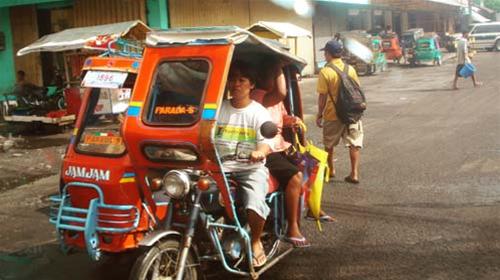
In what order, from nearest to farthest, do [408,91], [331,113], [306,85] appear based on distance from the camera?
[331,113], [408,91], [306,85]

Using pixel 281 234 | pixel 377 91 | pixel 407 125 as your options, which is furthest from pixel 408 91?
pixel 281 234

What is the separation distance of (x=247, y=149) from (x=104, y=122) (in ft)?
4.20

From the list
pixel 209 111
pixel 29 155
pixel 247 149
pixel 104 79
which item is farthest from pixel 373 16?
pixel 209 111

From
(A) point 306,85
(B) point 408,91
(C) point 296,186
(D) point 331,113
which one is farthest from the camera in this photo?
(A) point 306,85

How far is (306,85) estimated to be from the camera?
21000 mm

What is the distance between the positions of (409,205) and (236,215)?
2.80 metres

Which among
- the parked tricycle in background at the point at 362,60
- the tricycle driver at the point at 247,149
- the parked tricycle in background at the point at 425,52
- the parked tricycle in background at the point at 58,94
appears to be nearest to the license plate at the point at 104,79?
the tricycle driver at the point at 247,149

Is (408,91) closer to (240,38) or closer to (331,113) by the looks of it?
(331,113)

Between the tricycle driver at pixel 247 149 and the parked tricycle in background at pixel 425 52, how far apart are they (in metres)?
24.1

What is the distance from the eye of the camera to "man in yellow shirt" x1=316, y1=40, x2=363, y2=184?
6.77 meters

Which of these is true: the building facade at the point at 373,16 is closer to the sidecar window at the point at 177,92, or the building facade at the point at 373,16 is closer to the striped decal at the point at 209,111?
the sidecar window at the point at 177,92

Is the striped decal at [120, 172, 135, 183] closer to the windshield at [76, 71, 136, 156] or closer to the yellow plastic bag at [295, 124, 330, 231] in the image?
the windshield at [76, 71, 136, 156]

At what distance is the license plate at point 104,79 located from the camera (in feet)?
13.3

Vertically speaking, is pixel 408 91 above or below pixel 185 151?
below
